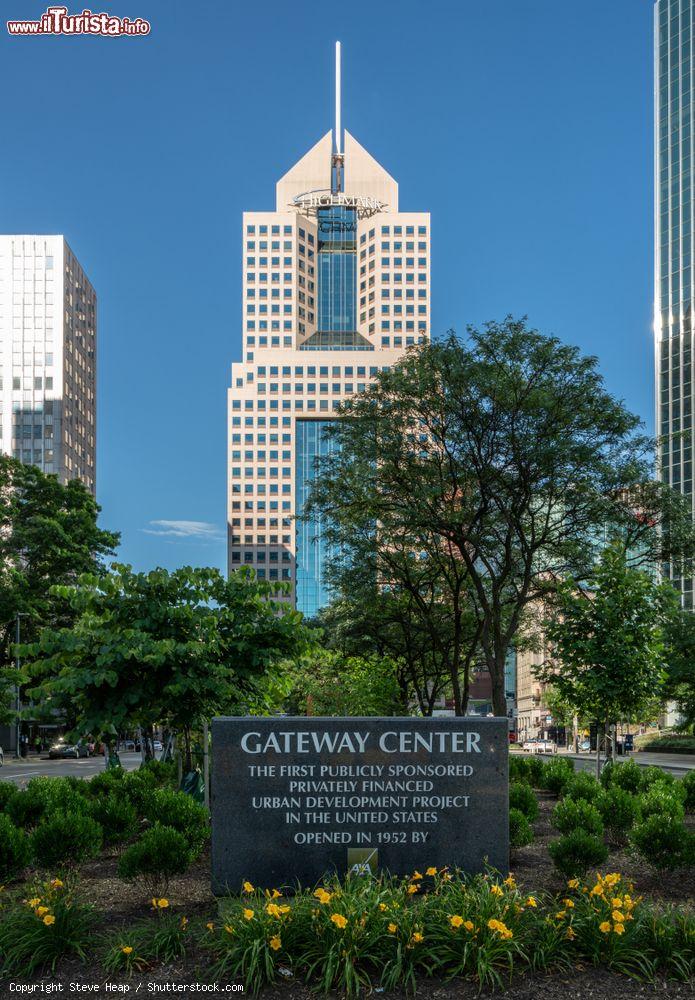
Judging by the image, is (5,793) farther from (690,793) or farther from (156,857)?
(690,793)

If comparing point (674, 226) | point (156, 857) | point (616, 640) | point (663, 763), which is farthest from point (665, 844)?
point (674, 226)

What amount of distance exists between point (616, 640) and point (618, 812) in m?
7.62

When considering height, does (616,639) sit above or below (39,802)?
above

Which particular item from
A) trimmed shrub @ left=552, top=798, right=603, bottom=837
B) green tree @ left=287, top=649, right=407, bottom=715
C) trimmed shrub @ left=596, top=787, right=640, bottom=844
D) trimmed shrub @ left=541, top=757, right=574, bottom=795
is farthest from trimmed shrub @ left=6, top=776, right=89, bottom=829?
green tree @ left=287, top=649, right=407, bottom=715

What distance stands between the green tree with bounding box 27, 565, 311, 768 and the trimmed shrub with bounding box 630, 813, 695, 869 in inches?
234

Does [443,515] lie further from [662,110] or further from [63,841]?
[662,110]

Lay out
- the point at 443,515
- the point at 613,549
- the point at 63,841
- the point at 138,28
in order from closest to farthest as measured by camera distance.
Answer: the point at 63,841
the point at 613,549
the point at 443,515
the point at 138,28

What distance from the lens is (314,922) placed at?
26.8ft

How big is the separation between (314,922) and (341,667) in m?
44.5

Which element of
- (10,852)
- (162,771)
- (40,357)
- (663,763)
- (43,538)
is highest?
(40,357)

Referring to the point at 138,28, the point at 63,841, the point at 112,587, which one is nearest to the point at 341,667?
the point at 138,28

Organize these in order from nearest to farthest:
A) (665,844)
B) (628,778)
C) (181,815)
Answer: (665,844) → (181,815) → (628,778)

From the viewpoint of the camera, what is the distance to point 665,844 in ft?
36.7

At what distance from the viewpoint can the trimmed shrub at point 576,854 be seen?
10.7 metres
